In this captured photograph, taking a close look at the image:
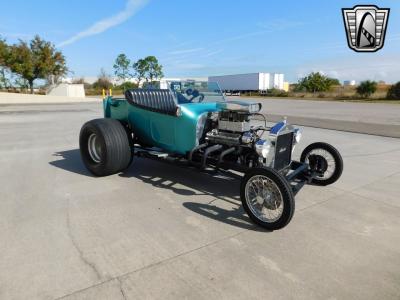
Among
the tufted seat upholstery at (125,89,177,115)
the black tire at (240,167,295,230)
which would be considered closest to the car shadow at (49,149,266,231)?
the black tire at (240,167,295,230)

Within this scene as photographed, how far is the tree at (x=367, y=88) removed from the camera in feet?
125

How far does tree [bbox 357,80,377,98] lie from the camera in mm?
38250

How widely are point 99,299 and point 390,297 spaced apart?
82.3 inches

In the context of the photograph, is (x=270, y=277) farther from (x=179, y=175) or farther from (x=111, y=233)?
(x=179, y=175)

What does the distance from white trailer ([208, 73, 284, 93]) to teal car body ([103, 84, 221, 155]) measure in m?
46.9

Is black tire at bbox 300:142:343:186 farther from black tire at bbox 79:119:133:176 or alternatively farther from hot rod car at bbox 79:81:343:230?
black tire at bbox 79:119:133:176

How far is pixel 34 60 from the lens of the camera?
3366cm

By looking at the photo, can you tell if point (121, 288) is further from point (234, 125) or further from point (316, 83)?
point (316, 83)

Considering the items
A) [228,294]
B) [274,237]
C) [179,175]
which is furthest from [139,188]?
[228,294]

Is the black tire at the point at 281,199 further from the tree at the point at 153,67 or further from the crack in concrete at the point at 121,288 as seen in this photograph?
the tree at the point at 153,67

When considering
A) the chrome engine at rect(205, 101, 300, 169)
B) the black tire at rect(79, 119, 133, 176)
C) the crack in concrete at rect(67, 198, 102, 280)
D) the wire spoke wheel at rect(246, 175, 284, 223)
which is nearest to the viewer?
the crack in concrete at rect(67, 198, 102, 280)

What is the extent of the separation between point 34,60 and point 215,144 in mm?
36259


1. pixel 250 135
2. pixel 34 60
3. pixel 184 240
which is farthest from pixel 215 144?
pixel 34 60

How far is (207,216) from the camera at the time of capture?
348cm
